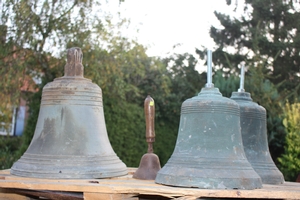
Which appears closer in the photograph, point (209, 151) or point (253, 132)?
point (209, 151)

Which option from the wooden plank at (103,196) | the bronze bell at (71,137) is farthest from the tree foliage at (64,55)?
the wooden plank at (103,196)

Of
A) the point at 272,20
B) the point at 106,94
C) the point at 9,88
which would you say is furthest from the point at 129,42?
the point at 272,20

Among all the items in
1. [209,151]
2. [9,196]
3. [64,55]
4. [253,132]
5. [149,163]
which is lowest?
[9,196]

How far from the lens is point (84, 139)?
2996 millimetres

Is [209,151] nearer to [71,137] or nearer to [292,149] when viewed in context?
[71,137]

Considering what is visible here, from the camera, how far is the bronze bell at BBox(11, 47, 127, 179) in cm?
Answer: 280

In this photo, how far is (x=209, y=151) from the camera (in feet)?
8.52

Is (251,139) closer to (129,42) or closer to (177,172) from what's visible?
(177,172)

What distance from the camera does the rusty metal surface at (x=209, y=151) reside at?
2.39 m

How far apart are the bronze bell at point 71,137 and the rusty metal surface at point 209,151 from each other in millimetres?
535

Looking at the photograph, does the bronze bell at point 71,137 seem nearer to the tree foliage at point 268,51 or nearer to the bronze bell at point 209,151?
the bronze bell at point 209,151

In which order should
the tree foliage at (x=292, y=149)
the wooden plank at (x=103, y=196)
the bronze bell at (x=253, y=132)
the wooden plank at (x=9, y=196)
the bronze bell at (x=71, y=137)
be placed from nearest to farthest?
1. the wooden plank at (x=103, y=196)
2. the bronze bell at (x=71, y=137)
3. the wooden plank at (x=9, y=196)
4. the bronze bell at (x=253, y=132)
5. the tree foliage at (x=292, y=149)

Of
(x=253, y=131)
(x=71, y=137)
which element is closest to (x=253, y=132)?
(x=253, y=131)

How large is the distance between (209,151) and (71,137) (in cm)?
103
